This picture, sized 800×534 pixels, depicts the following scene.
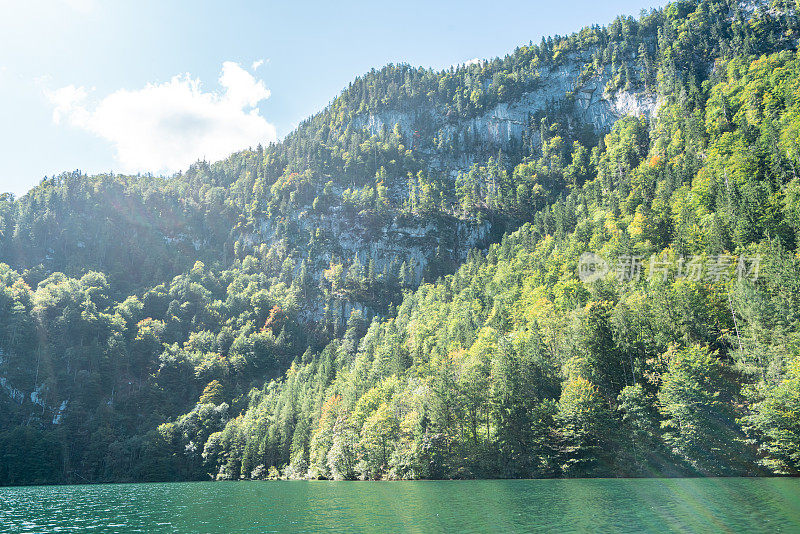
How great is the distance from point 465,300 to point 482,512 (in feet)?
234

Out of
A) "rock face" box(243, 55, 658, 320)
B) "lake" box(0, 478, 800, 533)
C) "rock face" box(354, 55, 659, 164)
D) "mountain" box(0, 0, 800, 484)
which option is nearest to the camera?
"lake" box(0, 478, 800, 533)

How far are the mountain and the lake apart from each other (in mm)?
14668

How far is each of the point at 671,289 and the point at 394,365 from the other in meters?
43.3

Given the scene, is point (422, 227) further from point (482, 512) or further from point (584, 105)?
point (482, 512)

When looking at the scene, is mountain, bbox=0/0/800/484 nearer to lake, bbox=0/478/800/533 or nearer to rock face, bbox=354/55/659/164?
rock face, bbox=354/55/659/164

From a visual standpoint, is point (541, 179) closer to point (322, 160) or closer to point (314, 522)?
point (322, 160)

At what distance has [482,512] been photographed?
25078 mm

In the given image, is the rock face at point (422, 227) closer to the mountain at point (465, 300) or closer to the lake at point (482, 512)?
the mountain at point (465, 300)

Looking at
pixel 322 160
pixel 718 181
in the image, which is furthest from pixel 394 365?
pixel 322 160

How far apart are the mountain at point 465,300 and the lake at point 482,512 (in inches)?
577

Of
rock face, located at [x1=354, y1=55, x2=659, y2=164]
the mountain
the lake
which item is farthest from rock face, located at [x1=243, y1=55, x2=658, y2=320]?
the lake

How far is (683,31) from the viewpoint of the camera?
167500 mm

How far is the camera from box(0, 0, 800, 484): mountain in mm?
49250

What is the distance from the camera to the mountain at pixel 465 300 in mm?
49250
